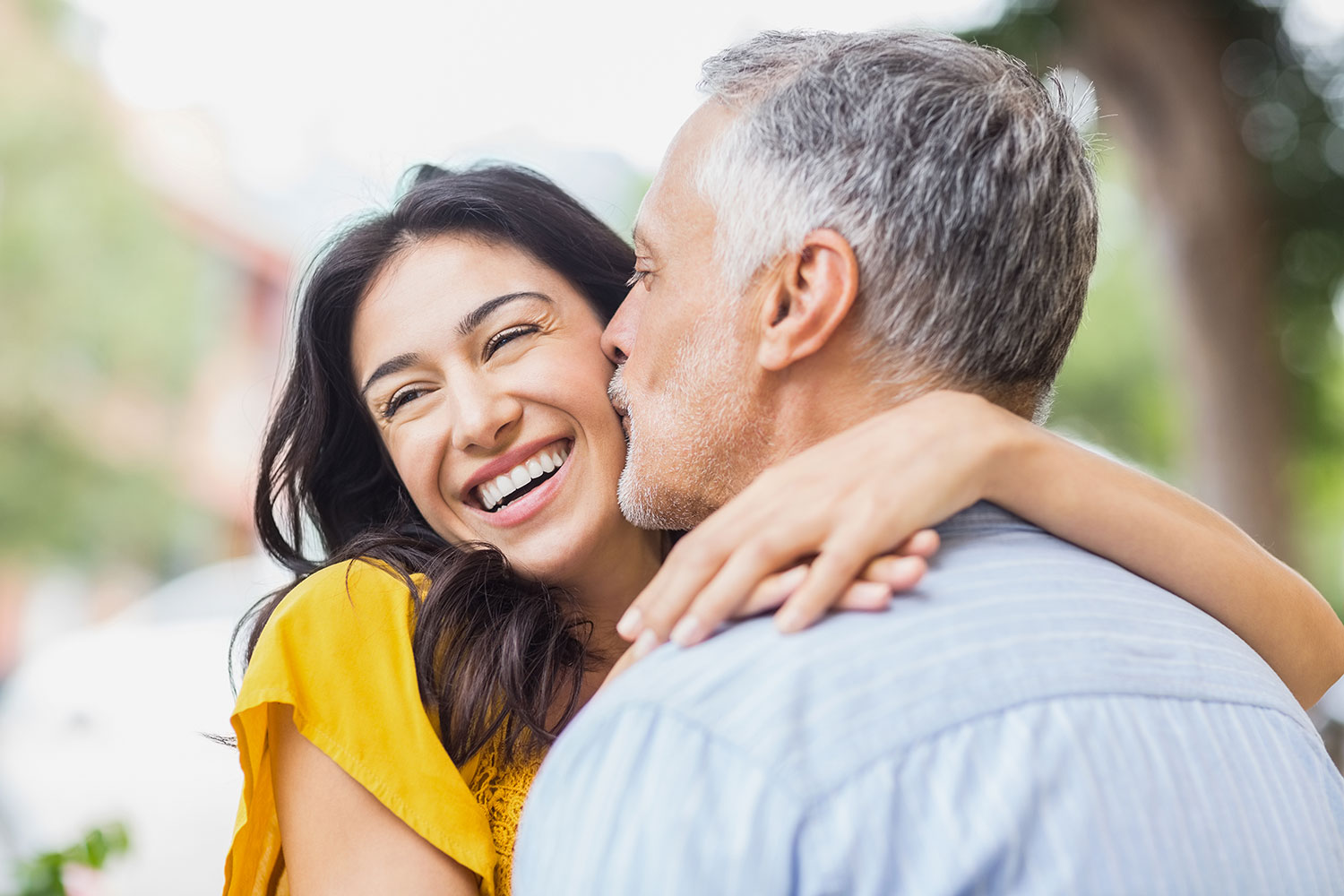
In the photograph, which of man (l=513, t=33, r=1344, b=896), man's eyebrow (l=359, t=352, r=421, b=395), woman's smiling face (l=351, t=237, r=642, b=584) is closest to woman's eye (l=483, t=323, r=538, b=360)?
woman's smiling face (l=351, t=237, r=642, b=584)

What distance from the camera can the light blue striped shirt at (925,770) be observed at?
961mm

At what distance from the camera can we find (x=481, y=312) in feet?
6.41

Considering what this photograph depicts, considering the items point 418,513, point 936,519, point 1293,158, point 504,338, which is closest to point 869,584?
point 936,519

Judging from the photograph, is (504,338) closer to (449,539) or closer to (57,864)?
(449,539)

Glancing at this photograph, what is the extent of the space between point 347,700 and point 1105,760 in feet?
3.10

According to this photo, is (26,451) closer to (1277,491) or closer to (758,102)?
(1277,491)

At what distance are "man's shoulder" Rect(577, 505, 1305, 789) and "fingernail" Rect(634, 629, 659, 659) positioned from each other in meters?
0.08

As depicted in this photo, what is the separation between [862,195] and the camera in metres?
1.36

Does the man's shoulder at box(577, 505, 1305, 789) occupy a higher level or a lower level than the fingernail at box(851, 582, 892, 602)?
lower

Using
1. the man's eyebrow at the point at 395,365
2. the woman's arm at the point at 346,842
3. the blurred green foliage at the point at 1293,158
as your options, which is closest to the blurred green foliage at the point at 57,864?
the woman's arm at the point at 346,842

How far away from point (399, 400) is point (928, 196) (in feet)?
3.21

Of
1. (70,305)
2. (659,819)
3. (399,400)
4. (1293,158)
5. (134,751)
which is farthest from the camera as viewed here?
(70,305)

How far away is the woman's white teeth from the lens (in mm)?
1929

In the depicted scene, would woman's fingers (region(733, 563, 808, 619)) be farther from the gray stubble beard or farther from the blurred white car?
the blurred white car
